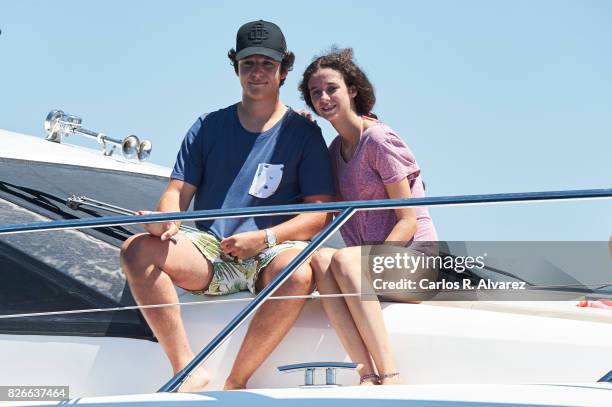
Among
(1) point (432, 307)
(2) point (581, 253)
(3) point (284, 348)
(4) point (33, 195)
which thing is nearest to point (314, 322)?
(3) point (284, 348)

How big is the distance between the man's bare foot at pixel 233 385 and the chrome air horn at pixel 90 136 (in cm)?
267

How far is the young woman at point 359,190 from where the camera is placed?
3014 millimetres

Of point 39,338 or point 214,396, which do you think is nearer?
point 214,396

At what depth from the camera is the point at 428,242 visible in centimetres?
311

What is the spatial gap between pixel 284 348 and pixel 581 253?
910 millimetres

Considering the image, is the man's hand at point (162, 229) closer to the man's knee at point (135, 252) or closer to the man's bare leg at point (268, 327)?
the man's knee at point (135, 252)

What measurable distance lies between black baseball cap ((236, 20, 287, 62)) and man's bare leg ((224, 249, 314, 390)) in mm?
953

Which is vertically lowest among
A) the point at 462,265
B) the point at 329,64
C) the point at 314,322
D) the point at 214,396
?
the point at 214,396

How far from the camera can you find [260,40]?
12.1 ft

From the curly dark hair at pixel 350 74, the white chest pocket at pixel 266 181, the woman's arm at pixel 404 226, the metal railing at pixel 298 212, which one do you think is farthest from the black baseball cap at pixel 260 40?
the woman's arm at pixel 404 226

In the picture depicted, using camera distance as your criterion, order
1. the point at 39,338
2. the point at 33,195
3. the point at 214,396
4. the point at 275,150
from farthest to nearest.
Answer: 1. the point at 33,195
2. the point at 275,150
3. the point at 39,338
4. the point at 214,396

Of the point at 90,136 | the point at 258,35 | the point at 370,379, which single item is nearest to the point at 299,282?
the point at 370,379

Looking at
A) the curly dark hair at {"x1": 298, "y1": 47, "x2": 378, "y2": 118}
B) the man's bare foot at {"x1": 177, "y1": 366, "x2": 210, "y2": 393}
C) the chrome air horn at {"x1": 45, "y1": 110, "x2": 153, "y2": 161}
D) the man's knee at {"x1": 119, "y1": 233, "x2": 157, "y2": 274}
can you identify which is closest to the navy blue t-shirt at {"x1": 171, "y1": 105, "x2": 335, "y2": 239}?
the curly dark hair at {"x1": 298, "y1": 47, "x2": 378, "y2": 118}

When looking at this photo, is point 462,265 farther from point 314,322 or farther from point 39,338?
point 39,338
